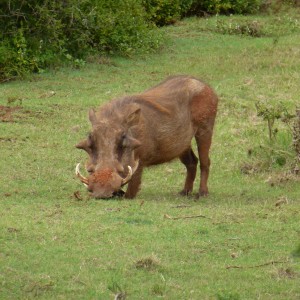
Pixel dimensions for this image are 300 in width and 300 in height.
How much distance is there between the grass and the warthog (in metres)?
0.23

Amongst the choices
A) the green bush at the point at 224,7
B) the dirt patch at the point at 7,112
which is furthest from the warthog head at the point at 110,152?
the green bush at the point at 224,7

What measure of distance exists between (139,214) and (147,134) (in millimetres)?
1276

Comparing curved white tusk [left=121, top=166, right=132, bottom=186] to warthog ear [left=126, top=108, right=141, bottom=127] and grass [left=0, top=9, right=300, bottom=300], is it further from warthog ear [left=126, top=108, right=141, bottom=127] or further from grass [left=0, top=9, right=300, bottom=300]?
warthog ear [left=126, top=108, right=141, bottom=127]

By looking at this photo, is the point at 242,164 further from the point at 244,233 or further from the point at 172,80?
the point at 244,233

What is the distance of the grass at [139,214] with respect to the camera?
611cm

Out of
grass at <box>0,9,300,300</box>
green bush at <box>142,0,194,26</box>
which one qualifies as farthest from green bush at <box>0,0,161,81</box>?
green bush at <box>142,0,194,26</box>

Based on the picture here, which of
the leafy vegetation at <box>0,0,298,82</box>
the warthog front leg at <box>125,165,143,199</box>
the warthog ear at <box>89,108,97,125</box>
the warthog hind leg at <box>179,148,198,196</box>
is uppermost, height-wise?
the warthog ear at <box>89,108,97,125</box>

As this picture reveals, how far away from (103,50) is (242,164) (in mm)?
6708

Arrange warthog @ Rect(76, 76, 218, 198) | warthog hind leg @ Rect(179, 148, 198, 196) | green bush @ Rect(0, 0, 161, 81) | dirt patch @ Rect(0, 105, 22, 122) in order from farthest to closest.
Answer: green bush @ Rect(0, 0, 161, 81)
dirt patch @ Rect(0, 105, 22, 122)
warthog hind leg @ Rect(179, 148, 198, 196)
warthog @ Rect(76, 76, 218, 198)

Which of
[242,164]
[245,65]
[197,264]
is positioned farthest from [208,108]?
[245,65]

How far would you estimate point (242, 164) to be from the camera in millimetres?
10633

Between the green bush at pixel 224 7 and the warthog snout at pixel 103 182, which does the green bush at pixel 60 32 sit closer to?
the green bush at pixel 224 7

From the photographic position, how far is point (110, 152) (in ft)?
28.3

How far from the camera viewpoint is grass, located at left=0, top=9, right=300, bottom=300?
20.0 ft
